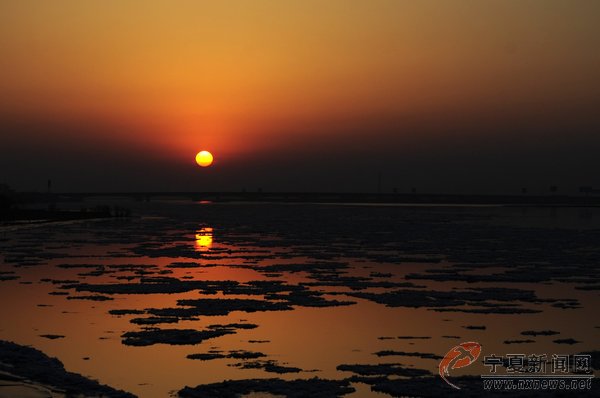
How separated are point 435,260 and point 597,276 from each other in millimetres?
7130

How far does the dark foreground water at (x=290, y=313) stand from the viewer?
12.0m

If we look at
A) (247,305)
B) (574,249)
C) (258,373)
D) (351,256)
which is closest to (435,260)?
(351,256)

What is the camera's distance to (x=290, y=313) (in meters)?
17.1

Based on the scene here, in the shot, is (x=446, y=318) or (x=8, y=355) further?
(x=446, y=318)

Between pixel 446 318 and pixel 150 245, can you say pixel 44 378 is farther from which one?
pixel 150 245

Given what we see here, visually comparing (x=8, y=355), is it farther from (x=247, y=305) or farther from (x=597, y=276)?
(x=597, y=276)

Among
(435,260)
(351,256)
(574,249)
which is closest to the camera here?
→ (435,260)

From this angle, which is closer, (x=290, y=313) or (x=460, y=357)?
(x=460, y=357)

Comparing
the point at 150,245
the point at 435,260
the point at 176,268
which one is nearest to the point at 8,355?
the point at 176,268

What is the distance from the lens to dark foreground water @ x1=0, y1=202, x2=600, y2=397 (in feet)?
39.2

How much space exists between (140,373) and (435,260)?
20851mm

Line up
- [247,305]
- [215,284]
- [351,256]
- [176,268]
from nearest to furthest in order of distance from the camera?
[247,305] < [215,284] < [176,268] < [351,256]

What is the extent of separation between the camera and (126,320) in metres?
16.0

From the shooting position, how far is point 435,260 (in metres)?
31.0
